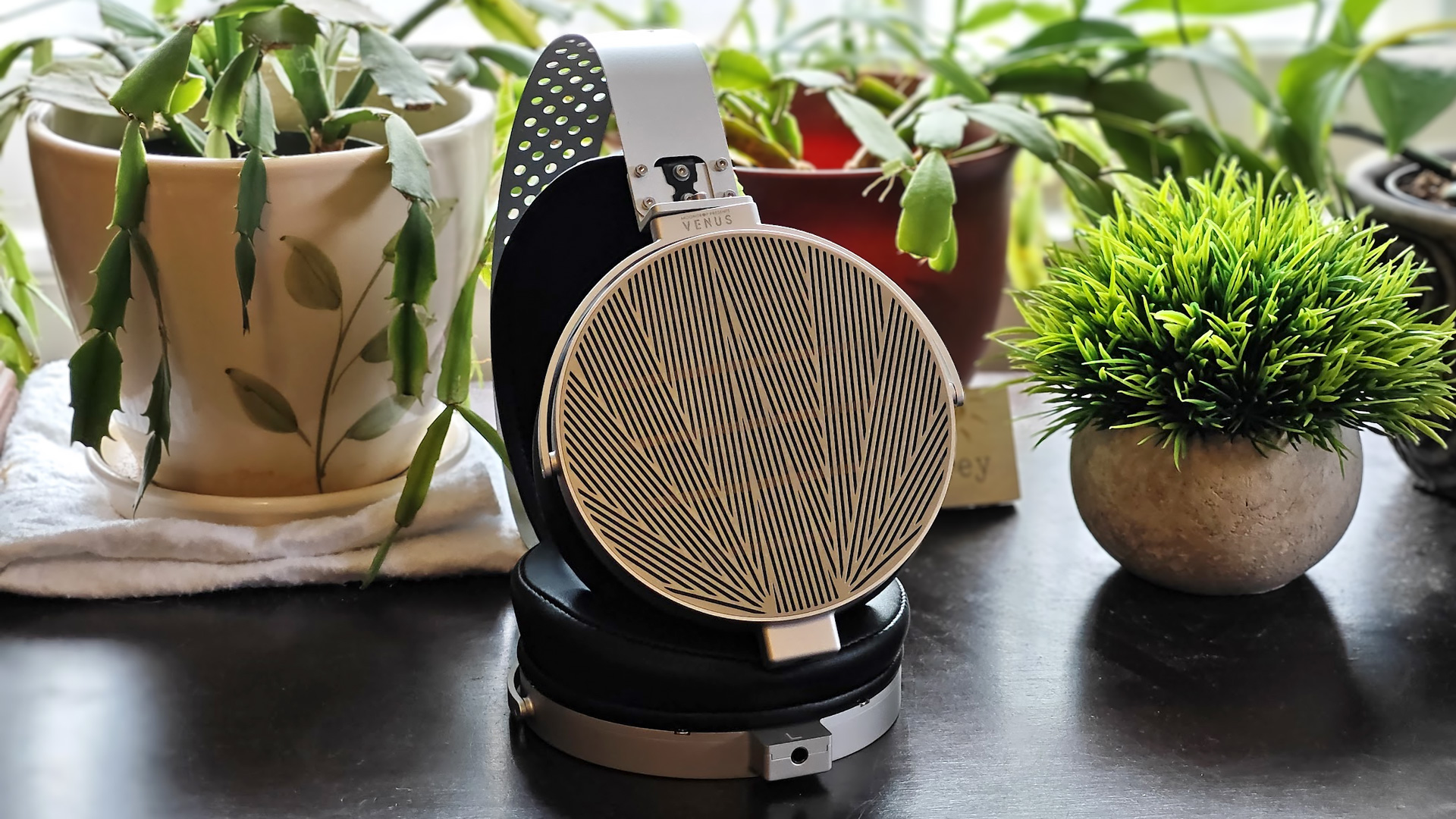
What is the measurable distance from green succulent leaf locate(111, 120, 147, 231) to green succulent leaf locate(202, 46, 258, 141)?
0.09ft

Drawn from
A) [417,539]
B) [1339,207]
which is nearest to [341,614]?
[417,539]

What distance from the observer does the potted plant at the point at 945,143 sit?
0.64m

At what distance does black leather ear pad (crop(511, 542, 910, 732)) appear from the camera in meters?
0.45

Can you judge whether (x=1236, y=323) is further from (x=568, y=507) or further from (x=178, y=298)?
(x=178, y=298)

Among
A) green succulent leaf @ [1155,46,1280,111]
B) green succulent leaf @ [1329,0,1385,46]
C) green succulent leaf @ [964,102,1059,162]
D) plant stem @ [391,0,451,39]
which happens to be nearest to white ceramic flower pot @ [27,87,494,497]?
plant stem @ [391,0,451,39]

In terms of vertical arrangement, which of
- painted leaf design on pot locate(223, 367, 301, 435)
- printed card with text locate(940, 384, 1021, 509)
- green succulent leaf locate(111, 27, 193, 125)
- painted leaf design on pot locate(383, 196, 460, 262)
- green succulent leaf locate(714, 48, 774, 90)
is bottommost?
printed card with text locate(940, 384, 1021, 509)

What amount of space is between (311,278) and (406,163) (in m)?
0.07

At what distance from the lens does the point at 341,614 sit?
0.58 metres

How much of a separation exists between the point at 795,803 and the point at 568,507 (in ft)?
0.41

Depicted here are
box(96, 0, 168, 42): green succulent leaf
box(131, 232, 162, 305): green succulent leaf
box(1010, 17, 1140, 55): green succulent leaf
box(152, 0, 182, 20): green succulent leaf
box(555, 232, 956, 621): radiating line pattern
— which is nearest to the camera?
box(555, 232, 956, 621): radiating line pattern

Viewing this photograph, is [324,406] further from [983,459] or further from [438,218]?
[983,459]

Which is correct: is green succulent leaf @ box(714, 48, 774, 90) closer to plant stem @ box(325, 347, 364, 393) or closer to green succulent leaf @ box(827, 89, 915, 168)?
green succulent leaf @ box(827, 89, 915, 168)

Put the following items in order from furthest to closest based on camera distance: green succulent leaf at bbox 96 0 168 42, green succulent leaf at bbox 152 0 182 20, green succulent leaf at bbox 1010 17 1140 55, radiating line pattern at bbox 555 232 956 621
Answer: green succulent leaf at bbox 1010 17 1140 55 < green succulent leaf at bbox 152 0 182 20 < green succulent leaf at bbox 96 0 168 42 < radiating line pattern at bbox 555 232 956 621

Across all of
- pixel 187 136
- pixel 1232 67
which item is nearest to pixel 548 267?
pixel 187 136
